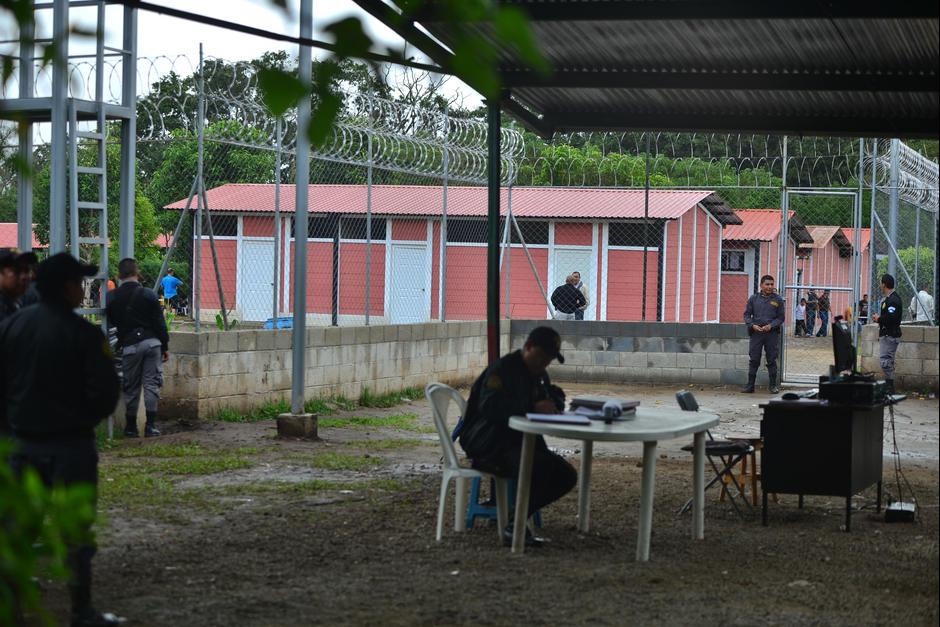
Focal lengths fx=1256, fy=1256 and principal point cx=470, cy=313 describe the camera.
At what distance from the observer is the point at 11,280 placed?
23.4 feet

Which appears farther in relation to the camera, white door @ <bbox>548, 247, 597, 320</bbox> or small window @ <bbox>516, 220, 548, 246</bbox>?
small window @ <bbox>516, 220, 548, 246</bbox>

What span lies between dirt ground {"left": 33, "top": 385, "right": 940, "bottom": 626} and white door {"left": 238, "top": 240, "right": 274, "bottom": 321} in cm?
369

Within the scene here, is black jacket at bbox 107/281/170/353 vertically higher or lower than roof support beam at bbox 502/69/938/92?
lower

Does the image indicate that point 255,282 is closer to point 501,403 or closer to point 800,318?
point 501,403

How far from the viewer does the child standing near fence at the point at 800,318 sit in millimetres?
36000

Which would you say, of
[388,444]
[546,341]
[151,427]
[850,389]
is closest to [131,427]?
[151,427]

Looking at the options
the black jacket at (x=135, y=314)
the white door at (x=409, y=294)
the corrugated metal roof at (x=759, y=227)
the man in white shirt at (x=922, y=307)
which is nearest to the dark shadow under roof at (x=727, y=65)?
the black jacket at (x=135, y=314)

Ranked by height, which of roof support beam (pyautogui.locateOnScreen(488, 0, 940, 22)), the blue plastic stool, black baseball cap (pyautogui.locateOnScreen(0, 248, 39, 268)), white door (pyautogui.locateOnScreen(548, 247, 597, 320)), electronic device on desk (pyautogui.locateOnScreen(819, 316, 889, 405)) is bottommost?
the blue plastic stool

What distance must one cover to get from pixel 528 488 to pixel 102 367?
2696mm

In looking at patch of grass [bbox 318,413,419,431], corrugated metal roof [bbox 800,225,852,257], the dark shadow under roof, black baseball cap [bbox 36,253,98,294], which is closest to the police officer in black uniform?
black baseball cap [bbox 36,253,98,294]

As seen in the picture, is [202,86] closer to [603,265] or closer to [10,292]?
[10,292]

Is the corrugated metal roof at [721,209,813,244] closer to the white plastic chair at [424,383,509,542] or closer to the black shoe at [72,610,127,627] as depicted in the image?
the white plastic chair at [424,383,509,542]

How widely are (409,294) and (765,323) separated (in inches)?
201

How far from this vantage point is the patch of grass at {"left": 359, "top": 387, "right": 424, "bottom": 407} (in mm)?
15664
